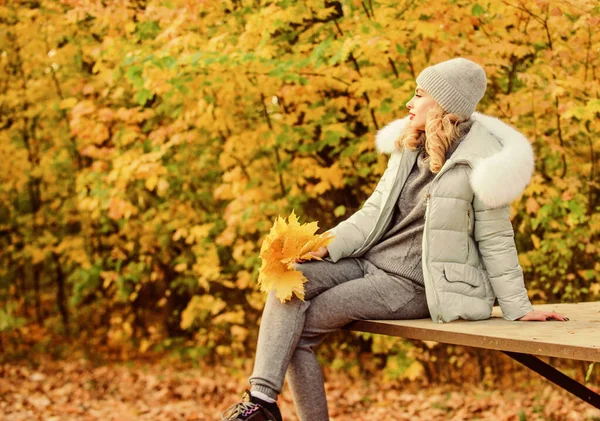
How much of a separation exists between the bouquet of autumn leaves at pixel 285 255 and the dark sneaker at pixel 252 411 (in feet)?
1.21

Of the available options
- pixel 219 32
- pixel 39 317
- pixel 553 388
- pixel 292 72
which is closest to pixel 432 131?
pixel 292 72

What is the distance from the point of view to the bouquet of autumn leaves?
110 inches

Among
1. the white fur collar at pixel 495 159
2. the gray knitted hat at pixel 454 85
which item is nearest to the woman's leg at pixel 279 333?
the white fur collar at pixel 495 159

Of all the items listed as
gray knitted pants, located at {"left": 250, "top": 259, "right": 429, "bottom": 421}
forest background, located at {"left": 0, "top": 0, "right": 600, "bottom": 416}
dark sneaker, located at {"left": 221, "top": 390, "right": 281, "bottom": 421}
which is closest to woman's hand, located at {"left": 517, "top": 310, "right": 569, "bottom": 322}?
gray knitted pants, located at {"left": 250, "top": 259, "right": 429, "bottom": 421}

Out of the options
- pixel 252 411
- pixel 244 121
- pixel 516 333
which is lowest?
pixel 252 411

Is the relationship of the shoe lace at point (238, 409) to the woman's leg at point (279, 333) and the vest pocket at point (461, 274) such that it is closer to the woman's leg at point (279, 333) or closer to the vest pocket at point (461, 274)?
the woman's leg at point (279, 333)

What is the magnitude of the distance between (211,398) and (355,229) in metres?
3.53

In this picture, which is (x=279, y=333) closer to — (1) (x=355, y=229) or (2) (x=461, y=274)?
(1) (x=355, y=229)

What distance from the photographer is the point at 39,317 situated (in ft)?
33.3

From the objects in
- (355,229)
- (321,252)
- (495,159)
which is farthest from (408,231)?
(495,159)

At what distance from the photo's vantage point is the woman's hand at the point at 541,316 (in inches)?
112

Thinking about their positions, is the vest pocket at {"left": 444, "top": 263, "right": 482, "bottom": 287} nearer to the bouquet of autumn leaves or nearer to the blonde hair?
the blonde hair

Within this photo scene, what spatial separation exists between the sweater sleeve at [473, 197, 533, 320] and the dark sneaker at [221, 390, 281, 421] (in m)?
0.95

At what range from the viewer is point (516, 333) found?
2.47 metres
